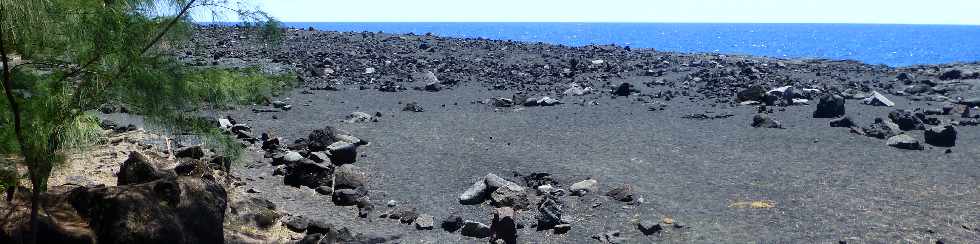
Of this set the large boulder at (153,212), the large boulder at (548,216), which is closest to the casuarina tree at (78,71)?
the large boulder at (153,212)

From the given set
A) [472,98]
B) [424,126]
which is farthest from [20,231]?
[472,98]

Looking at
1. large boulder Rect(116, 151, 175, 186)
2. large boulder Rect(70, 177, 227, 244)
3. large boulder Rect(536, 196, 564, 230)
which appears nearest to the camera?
large boulder Rect(70, 177, 227, 244)

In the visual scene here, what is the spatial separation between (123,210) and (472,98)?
62.4ft

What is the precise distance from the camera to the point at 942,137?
1747cm

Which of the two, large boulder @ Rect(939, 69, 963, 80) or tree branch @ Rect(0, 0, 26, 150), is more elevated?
tree branch @ Rect(0, 0, 26, 150)

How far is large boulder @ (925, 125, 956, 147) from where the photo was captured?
1745 cm

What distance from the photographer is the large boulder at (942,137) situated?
17.5 meters

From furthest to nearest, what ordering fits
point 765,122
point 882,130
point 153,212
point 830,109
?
point 830,109
point 765,122
point 882,130
point 153,212

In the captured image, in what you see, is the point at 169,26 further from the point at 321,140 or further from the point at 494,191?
the point at 321,140

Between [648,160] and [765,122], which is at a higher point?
[765,122]

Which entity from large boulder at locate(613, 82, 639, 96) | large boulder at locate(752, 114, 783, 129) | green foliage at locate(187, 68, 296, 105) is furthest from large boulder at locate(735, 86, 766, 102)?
green foliage at locate(187, 68, 296, 105)

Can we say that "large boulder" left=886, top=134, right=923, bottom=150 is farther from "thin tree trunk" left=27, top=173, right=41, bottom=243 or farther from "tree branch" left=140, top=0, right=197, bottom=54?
"thin tree trunk" left=27, top=173, right=41, bottom=243

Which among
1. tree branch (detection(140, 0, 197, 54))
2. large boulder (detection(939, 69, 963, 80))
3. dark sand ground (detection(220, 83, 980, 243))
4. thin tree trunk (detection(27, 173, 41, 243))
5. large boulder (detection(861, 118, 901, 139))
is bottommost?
dark sand ground (detection(220, 83, 980, 243))

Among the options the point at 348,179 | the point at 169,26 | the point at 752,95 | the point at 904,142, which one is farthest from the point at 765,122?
the point at 169,26
